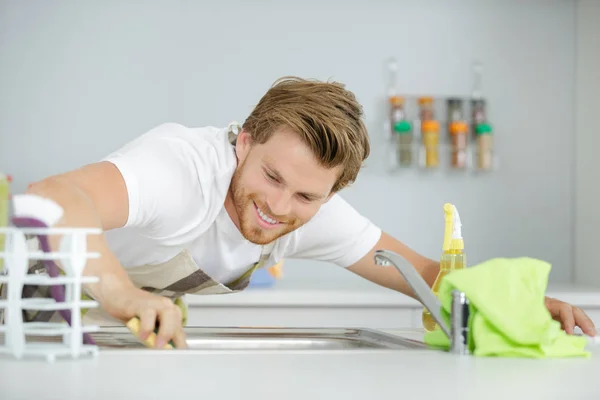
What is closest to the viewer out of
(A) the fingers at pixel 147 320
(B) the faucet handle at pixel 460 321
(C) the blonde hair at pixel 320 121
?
(A) the fingers at pixel 147 320

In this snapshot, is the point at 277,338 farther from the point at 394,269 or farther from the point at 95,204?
the point at 394,269

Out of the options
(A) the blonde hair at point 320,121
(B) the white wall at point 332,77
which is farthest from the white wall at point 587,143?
(A) the blonde hair at point 320,121

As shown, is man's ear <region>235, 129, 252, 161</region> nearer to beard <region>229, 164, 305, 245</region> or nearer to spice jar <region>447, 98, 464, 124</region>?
beard <region>229, 164, 305, 245</region>

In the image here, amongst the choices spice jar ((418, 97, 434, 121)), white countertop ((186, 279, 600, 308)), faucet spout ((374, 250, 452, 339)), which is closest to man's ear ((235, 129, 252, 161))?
faucet spout ((374, 250, 452, 339))

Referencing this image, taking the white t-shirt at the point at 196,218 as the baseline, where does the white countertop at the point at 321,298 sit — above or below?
below

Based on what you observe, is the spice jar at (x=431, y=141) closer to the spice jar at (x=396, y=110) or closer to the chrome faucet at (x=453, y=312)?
the spice jar at (x=396, y=110)

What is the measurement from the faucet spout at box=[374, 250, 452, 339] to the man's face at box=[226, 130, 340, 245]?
0.40 m

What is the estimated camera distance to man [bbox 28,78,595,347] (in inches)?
54.0

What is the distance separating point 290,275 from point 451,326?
6.48 feet

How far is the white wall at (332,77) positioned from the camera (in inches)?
115

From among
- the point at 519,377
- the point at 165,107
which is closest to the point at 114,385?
the point at 519,377

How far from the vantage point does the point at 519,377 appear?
86 cm

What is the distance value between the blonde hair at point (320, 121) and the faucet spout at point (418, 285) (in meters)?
0.40

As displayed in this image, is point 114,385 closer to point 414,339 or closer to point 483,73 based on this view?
point 414,339
